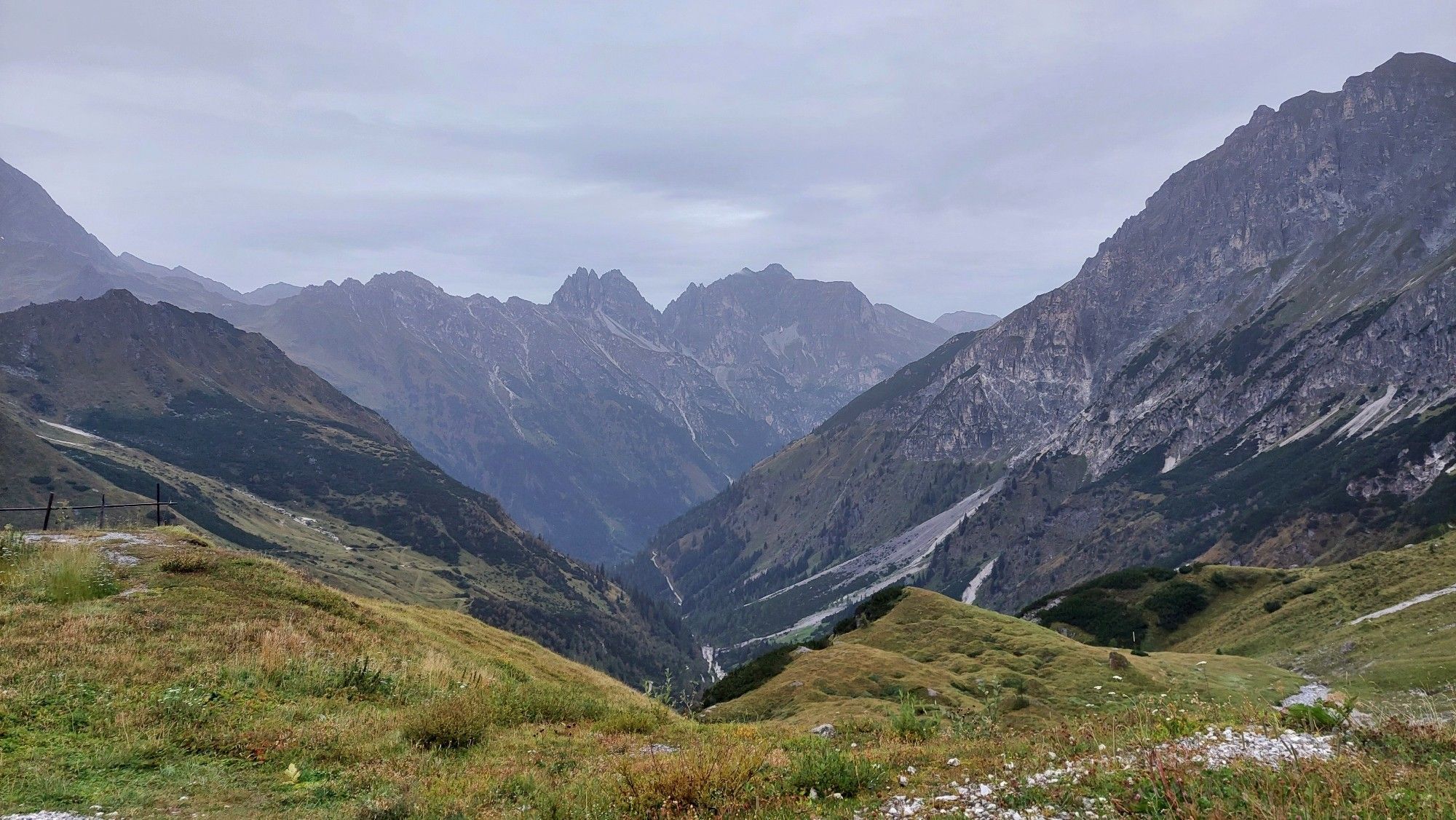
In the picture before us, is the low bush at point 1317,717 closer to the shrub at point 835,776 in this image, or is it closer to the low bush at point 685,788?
the shrub at point 835,776

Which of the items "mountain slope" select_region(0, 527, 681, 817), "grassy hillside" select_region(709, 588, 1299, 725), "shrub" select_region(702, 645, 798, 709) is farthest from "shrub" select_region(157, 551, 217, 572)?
"shrub" select_region(702, 645, 798, 709)

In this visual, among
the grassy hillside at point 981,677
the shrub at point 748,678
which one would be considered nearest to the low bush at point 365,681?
the grassy hillside at point 981,677

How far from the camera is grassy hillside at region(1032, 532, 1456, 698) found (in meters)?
36.9

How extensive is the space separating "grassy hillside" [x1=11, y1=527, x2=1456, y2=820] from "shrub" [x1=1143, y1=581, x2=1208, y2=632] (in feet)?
220

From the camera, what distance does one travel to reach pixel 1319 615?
54906 mm

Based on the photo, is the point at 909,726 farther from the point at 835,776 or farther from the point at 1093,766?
the point at 1093,766

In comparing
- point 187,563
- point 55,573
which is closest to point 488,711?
point 55,573

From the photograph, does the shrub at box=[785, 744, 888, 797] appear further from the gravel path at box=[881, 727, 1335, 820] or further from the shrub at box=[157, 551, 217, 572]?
the shrub at box=[157, 551, 217, 572]

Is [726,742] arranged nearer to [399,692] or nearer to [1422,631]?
[399,692]

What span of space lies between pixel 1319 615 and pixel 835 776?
6217 centimetres

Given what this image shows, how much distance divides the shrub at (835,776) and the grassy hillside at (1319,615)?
17.4m

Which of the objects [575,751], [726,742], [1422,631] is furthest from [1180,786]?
[1422,631]

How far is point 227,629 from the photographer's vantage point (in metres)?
20.6

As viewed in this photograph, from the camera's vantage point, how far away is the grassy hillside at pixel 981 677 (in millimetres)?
33688
